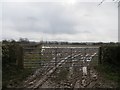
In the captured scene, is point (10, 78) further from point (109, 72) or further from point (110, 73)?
point (109, 72)

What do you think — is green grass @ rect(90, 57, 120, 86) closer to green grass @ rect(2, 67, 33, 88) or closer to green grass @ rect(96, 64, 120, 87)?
green grass @ rect(96, 64, 120, 87)

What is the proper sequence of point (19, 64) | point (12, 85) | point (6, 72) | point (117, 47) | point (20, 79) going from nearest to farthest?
1. point (12, 85)
2. point (20, 79)
3. point (6, 72)
4. point (19, 64)
5. point (117, 47)

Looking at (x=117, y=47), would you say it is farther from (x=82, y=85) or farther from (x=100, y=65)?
(x=82, y=85)

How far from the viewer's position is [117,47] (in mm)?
17312

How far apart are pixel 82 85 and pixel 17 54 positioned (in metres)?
6.43

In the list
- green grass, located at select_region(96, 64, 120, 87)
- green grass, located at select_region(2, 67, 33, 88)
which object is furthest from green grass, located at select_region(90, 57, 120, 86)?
green grass, located at select_region(2, 67, 33, 88)

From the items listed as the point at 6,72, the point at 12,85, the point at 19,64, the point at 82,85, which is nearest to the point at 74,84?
the point at 82,85

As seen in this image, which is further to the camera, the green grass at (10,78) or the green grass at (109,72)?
the green grass at (109,72)

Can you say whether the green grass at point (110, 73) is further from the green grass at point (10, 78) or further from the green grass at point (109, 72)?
the green grass at point (10, 78)

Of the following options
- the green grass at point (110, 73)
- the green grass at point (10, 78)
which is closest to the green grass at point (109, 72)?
the green grass at point (110, 73)

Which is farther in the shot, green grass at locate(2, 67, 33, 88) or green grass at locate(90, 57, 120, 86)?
green grass at locate(90, 57, 120, 86)

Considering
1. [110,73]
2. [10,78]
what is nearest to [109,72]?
[110,73]

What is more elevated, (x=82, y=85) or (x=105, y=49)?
(x=105, y=49)

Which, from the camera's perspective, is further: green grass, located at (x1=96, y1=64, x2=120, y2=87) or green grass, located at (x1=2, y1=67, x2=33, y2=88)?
green grass, located at (x1=96, y1=64, x2=120, y2=87)
